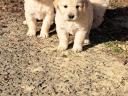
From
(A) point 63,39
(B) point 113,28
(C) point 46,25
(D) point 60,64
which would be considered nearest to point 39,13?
(C) point 46,25

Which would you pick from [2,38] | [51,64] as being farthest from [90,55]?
[2,38]

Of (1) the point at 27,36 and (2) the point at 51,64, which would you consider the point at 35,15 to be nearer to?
(1) the point at 27,36

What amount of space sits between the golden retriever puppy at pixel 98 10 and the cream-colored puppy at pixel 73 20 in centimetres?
82

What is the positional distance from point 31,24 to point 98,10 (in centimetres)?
130

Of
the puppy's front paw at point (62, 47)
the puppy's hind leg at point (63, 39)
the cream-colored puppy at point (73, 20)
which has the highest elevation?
the cream-colored puppy at point (73, 20)

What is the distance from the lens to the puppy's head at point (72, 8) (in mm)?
6230

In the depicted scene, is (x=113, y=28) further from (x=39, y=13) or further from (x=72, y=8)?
(x=72, y=8)

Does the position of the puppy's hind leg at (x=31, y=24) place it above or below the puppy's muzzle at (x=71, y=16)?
below

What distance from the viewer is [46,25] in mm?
7180

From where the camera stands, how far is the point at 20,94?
5.63 meters

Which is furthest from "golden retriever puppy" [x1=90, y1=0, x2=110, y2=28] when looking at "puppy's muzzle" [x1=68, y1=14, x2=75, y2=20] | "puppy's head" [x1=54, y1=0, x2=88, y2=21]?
"puppy's muzzle" [x1=68, y1=14, x2=75, y2=20]

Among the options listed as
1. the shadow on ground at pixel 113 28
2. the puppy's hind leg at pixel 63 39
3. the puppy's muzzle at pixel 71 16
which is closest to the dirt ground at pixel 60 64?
the shadow on ground at pixel 113 28

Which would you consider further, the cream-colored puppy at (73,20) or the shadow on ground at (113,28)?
the shadow on ground at (113,28)

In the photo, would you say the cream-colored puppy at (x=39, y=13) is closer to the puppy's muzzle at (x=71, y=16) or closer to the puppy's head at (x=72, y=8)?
the puppy's head at (x=72, y=8)
